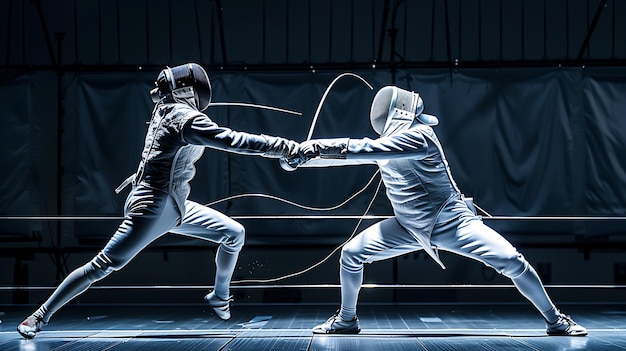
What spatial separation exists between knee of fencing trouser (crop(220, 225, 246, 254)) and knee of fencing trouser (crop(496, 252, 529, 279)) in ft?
3.90

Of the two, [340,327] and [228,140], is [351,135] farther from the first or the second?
[228,140]

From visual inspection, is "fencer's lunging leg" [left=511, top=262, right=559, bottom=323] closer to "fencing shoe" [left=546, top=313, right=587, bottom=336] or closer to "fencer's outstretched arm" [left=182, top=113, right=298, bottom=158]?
"fencing shoe" [left=546, top=313, right=587, bottom=336]

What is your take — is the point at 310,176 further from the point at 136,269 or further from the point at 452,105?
the point at 136,269

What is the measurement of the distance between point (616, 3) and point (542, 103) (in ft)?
4.00

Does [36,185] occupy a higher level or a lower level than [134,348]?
higher

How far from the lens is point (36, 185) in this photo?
193 inches

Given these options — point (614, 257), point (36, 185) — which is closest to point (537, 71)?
point (614, 257)

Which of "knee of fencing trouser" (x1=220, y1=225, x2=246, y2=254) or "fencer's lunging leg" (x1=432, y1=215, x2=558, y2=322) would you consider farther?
"knee of fencing trouser" (x1=220, y1=225, x2=246, y2=254)

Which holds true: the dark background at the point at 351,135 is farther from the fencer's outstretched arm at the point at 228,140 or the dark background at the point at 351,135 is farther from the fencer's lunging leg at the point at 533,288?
the fencer's outstretched arm at the point at 228,140

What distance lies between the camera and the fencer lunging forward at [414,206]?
9.35ft

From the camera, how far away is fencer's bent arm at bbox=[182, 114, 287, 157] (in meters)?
2.81

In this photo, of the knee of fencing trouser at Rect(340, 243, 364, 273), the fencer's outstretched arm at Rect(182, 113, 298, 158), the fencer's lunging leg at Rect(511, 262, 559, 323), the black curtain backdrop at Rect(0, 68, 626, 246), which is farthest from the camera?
the black curtain backdrop at Rect(0, 68, 626, 246)

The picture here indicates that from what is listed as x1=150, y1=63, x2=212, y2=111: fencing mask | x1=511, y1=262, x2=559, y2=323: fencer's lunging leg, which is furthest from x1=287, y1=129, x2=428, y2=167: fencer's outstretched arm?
x1=511, y1=262, x2=559, y2=323: fencer's lunging leg

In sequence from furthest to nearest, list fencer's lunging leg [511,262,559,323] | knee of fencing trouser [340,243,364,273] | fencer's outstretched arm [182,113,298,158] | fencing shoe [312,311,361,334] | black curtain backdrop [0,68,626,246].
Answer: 1. black curtain backdrop [0,68,626,246]
2. fencing shoe [312,311,361,334]
3. knee of fencing trouser [340,243,364,273]
4. fencer's lunging leg [511,262,559,323]
5. fencer's outstretched arm [182,113,298,158]
